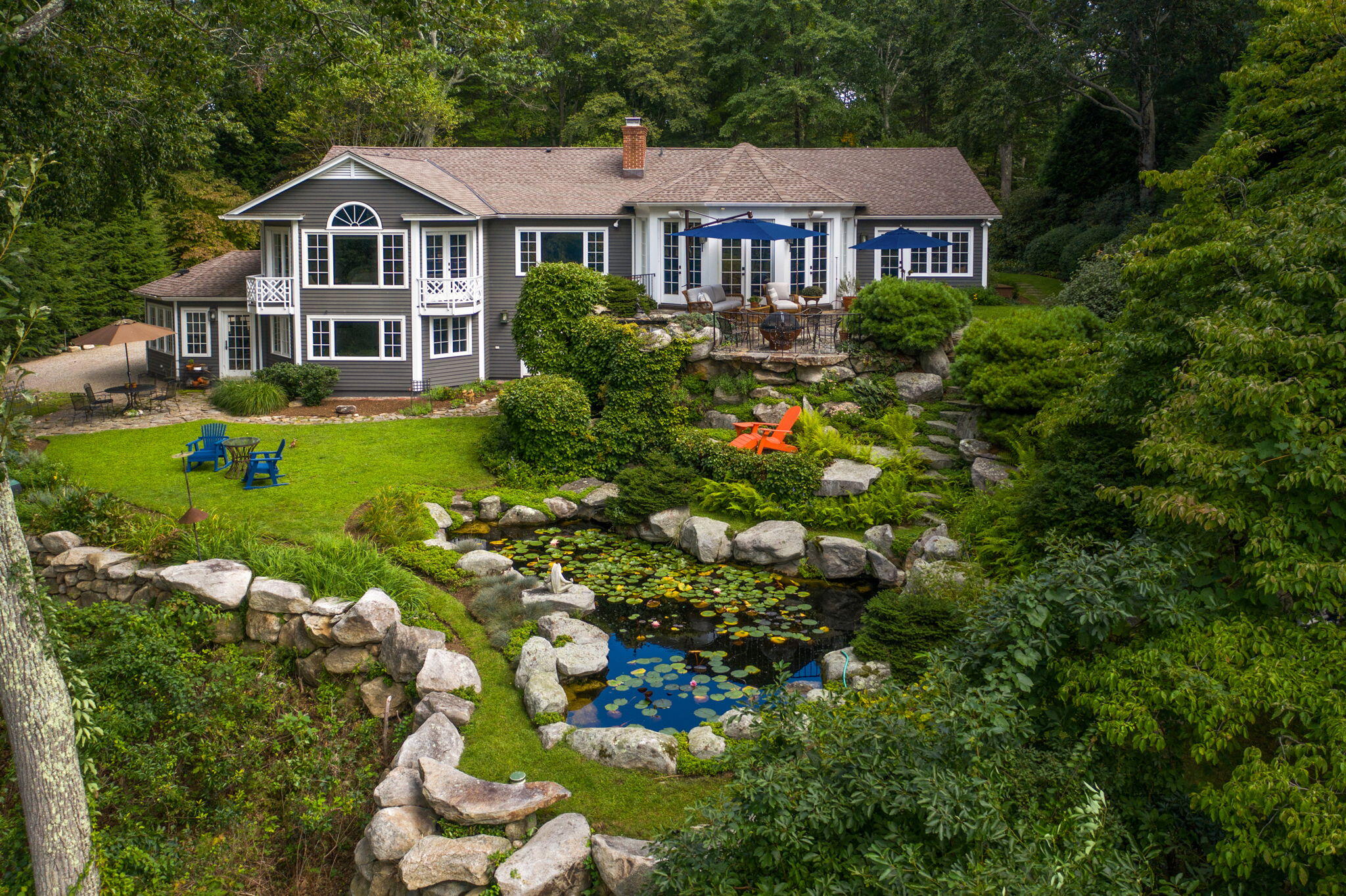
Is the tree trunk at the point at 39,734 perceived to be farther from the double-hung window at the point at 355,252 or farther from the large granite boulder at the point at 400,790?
the double-hung window at the point at 355,252

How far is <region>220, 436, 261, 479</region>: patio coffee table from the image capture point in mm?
16781

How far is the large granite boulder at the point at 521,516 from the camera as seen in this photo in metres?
16.8

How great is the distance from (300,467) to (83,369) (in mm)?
16650

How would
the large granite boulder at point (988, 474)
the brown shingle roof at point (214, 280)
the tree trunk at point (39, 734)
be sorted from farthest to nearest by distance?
the brown shingle roof at point (214, 280) → the large granite boulder at point (988, 474) → the tree trunk at point (39, 734)

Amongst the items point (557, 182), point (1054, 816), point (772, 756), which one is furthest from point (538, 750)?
point (557, 182)

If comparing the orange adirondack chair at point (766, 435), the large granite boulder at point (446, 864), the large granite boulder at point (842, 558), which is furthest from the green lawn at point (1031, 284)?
the large granite boulder at point (446, 864)

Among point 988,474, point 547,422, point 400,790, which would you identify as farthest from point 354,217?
point 400,790

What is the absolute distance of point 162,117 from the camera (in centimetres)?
1691

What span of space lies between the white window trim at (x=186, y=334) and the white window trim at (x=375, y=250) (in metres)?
3.90

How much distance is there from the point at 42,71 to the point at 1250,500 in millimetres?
16277

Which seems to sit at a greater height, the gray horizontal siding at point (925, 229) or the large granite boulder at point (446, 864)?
the gray horizontal siding at point (925, 229)

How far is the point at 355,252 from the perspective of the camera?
25.1m

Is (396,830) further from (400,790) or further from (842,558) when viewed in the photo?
(842,558)

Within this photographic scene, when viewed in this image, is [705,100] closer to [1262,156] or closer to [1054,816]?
[1262,156]
